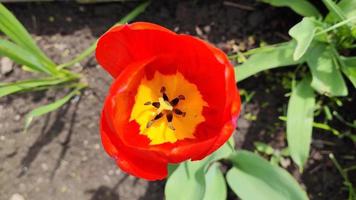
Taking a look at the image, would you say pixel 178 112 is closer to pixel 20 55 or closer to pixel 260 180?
pixel 260 180

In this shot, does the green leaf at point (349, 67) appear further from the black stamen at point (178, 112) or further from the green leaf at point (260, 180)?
the black stamen at point (178, 112)

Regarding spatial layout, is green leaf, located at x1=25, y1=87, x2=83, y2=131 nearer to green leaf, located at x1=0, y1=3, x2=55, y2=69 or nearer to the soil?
the soil

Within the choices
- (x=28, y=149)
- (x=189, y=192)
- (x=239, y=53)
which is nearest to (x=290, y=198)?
(x=189, y=192)

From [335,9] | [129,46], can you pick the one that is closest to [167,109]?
[129,46]

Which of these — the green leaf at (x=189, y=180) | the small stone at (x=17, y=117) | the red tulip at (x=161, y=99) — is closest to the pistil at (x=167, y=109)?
the red tulip at (x=161, y=99)

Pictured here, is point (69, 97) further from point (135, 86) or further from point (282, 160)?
point (282, 160)

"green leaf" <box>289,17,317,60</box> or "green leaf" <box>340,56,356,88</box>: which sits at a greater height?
"green leaf" <box>289,17,317,60</box>

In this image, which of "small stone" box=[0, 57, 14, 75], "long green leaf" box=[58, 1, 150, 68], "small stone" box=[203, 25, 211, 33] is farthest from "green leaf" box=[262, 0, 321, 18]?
"small stone" box=[0, 57, 14, 75]
